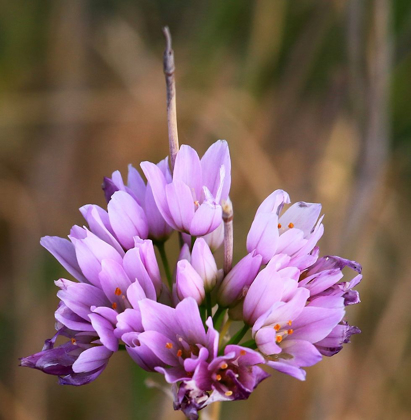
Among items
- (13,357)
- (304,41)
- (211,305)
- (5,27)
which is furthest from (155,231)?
(5,27)

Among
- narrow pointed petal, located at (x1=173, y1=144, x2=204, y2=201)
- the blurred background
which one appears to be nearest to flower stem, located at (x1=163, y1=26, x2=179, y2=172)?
narrow pointed petal, located at (x1=173, y1=144, x2=204, y2=201)

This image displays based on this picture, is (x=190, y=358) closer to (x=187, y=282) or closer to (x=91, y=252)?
(x=187, y=282)

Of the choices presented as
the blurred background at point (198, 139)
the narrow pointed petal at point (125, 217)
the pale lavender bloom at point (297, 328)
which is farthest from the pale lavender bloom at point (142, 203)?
the blurred background at point (198, 139)

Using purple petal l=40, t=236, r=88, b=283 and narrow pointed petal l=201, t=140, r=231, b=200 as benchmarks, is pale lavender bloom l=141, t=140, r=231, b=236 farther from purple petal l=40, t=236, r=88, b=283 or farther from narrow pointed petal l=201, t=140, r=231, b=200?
purple petal l=40, t=236, r=88, b=283

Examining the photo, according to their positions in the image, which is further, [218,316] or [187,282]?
[218,316]

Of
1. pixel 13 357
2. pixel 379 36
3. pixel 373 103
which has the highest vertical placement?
pixel 379 36

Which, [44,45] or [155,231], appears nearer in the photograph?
[155,231]

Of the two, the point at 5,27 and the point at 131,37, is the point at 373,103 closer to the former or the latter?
the point at 131,37

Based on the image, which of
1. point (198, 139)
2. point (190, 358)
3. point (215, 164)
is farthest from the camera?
point (198, 139)

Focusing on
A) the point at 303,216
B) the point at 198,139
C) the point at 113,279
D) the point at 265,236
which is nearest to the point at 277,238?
the point at 265,236
